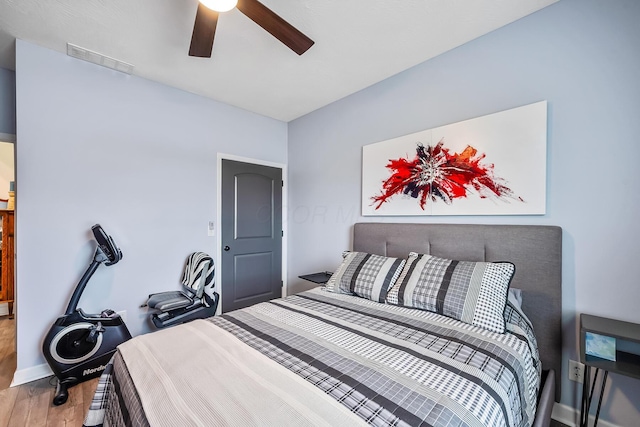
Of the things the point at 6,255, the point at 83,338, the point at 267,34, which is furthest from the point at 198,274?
the point at 6,255

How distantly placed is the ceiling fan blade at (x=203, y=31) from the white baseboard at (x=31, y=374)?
2.67 metres

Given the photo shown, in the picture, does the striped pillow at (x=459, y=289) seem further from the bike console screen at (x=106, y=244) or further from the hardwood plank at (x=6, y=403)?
the hardwood plank at (x=6, y=403)

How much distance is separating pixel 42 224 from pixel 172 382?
2059 mm

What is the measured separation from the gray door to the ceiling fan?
1.67 metres

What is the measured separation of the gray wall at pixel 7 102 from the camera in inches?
91.3

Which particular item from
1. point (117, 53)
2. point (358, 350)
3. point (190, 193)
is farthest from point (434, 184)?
point (117, 53)

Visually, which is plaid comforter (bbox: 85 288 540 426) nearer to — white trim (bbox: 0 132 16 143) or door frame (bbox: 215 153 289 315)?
door frame (bbox: 215 153 289 315)

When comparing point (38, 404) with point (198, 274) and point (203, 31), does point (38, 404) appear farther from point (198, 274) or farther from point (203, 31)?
point (203, 31)

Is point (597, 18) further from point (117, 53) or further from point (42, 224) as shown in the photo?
point (42, 224)

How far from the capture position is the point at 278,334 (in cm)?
140

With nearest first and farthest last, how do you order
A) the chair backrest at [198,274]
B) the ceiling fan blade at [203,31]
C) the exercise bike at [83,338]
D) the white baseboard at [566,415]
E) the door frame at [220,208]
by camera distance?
the ceiling fan blade at [203,31] < the white baseboard at [566,415] < the exercise bike at [83,338] < the chair backrest at [198,274] < the door frame at [220,208]

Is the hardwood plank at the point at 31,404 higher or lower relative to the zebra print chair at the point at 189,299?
lower

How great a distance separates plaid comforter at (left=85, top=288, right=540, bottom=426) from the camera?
88 cm

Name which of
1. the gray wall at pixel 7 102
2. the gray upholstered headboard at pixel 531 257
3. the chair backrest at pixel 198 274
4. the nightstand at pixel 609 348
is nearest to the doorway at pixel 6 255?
the gray wall at pixel 7 102
